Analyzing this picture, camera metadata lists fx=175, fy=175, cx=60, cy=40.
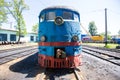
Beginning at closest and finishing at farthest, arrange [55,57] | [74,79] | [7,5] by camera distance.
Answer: [74,79], [55,57], [7,5]

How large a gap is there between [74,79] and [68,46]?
1868 mm

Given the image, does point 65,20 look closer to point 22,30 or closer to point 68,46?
point 68,46

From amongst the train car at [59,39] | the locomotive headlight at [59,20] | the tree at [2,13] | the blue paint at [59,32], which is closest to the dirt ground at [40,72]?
the train car at [59,39]

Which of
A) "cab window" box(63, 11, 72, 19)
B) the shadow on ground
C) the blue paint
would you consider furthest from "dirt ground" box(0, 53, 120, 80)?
"cab window" box(63, 11, 72, 19)

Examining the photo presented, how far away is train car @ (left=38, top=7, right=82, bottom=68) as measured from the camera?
7914mm

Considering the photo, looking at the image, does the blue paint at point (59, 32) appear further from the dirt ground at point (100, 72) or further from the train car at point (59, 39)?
the dirt ground at point (100, 72)

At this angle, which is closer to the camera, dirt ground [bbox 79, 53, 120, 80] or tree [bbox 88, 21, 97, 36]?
dirt ground [bbox 79, 53, 120, 80]

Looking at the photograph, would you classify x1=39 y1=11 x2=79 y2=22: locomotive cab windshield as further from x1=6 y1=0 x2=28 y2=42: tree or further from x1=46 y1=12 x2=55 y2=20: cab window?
x1=6 y1=0 x2=28 y2=42: tree

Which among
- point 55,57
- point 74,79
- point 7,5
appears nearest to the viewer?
point 74,79

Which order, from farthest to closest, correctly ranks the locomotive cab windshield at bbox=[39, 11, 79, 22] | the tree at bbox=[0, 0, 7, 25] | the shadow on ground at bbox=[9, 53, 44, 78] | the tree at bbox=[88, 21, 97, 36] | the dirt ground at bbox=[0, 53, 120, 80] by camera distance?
the tree at bbox=[88, 21, 97, 36] < the tree at bbox=[0, 0, 7, 25] < the locomotive cab windshield at bbox=[39, 11, 79, 22] < the shadow on ground at bbox=[9, 53, 44, 78] < the dirt ground at bbox=[0, 53, 120, 80]

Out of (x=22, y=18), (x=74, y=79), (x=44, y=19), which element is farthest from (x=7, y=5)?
(x=74, y=79)

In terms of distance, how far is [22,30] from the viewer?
47344 millimetres

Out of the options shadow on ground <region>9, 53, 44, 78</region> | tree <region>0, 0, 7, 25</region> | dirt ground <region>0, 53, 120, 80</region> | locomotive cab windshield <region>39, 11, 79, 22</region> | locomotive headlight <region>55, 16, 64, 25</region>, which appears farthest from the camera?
tree <region>0, 0, 7, 25</region>

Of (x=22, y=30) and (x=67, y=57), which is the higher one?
(x=22, y=30)
